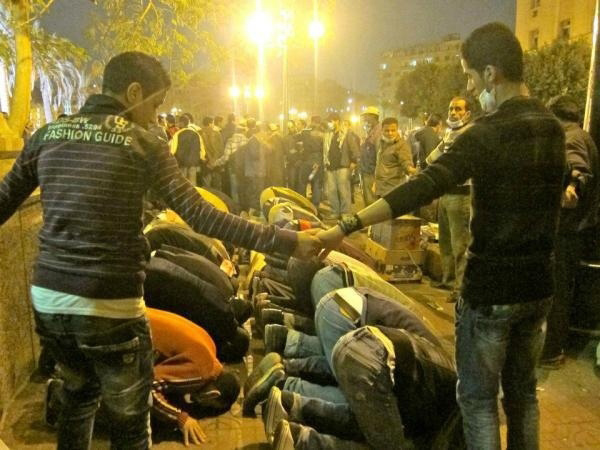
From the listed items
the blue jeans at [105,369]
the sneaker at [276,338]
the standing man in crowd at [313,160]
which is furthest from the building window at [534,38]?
the blue jeans at [105,369]

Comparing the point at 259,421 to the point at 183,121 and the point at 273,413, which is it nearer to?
the point at 273,413

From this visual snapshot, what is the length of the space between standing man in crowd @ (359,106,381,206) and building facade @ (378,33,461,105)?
362 ft

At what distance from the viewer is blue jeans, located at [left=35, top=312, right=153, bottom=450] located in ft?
7.43

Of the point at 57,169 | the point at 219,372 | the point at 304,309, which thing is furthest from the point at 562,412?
the point at 57,169

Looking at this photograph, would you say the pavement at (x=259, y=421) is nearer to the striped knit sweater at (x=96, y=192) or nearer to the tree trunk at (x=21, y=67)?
the striped knit sweater at (x=96, y=192)

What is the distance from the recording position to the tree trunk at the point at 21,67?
535cm

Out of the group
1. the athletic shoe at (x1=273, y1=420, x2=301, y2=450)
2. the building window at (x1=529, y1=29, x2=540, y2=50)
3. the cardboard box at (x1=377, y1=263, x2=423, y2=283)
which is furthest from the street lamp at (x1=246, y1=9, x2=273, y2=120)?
the building window at (x1=529, y1=29, x2=540, y2=50)

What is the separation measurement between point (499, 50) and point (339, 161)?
350 inches

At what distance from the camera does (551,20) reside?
37.5m

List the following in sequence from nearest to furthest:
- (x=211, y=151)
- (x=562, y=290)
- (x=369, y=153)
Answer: (x=562, y=290)
(x=369, y=153)
(x=211, y=151)

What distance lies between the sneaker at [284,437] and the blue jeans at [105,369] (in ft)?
2.30

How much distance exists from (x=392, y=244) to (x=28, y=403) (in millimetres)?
4472

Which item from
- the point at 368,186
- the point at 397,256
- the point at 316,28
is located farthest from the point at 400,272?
the point at 316,28

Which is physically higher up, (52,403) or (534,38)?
(534,38)
